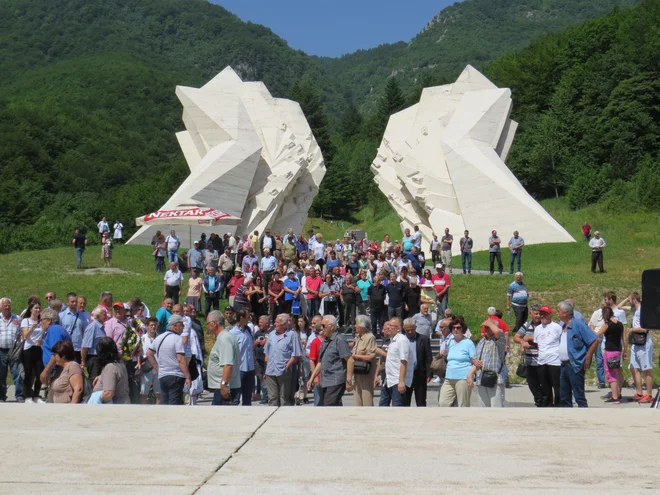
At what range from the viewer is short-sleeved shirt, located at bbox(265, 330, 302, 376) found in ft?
30.2

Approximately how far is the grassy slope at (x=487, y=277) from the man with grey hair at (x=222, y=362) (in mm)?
8291

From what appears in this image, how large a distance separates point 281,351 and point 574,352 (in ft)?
10.2

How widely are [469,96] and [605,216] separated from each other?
28.4 feet

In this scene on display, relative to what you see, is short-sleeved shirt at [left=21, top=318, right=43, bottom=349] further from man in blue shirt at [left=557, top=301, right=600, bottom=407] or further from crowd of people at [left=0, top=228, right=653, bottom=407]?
man in blue shirt at [left=557, top=301, right=600, bottom=407]

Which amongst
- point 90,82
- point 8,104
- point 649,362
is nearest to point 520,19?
point 90,82

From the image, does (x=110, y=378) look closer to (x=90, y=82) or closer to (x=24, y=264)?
(x=24, y=264)

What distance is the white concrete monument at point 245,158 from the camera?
29.5 metres

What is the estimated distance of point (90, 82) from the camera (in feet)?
274

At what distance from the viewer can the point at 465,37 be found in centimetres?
13088

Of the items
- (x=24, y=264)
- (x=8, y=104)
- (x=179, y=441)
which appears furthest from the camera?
(x=8, y=104)

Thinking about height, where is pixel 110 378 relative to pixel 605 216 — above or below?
below

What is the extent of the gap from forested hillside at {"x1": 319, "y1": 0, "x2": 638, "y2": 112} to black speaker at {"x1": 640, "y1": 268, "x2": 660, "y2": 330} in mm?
107437

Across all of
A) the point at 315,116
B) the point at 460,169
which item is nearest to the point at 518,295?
the point at 460,169

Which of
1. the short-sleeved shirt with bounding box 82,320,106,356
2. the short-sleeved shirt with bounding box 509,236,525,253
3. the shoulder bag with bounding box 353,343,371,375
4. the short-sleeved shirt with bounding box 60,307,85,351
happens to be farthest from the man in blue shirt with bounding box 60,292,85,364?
the short-sleeved shirt with bounding box 509,236,525,253
